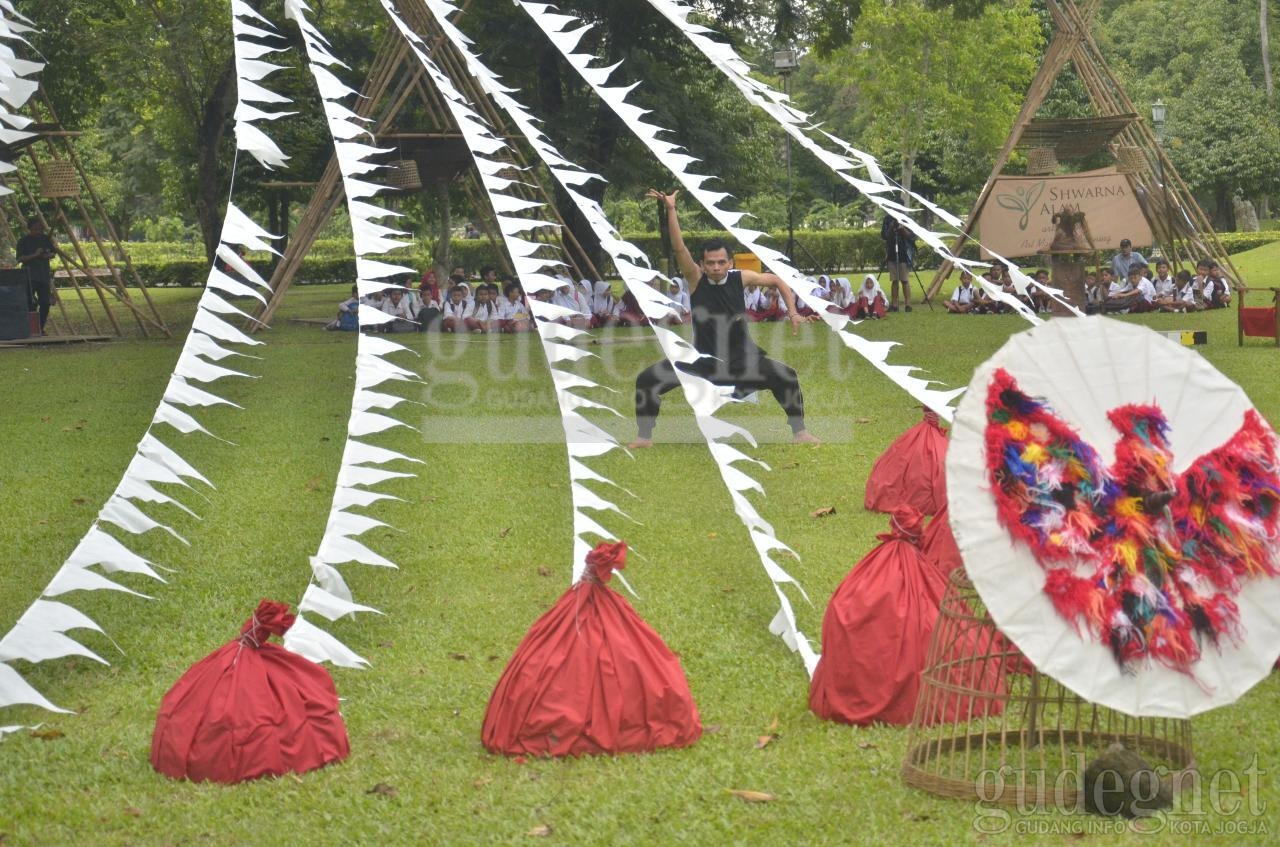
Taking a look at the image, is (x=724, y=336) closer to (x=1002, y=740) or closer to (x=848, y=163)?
(x=848, y=163)

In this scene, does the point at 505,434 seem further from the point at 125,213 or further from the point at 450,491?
the point at 125,213

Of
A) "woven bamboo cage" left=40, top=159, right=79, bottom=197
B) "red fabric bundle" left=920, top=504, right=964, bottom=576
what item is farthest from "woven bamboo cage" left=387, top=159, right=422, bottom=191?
"red fabric bundle" left=920, top=504, right=964, bottom=576

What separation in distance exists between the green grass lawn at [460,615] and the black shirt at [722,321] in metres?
0.93

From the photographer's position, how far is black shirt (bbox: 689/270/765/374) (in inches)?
444

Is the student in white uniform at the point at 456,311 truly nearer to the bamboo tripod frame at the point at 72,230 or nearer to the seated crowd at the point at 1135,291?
the bamboo tripod frame at the point at 72,230

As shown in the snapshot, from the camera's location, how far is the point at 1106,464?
14.6ft

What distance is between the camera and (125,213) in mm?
53656

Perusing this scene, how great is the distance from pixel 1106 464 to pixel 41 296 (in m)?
20.0

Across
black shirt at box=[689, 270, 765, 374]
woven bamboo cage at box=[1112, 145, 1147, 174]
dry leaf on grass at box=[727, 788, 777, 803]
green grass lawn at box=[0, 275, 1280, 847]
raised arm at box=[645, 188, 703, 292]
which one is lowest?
green grass lawn at box=[0, 275, 1280, 847]

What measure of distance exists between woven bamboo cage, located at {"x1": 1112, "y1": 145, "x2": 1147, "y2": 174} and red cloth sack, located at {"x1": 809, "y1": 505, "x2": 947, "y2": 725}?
1974 centimetres

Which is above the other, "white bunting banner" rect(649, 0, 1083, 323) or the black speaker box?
"white bunting banner" rect(649, 0, 1083, 323)

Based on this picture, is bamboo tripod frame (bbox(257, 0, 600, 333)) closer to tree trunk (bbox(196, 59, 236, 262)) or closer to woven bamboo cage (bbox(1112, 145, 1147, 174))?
tree trunk (bbox(196, 59, 236, 262))

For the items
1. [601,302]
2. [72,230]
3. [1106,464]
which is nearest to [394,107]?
[601,302]

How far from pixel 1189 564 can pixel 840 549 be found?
414 cm
